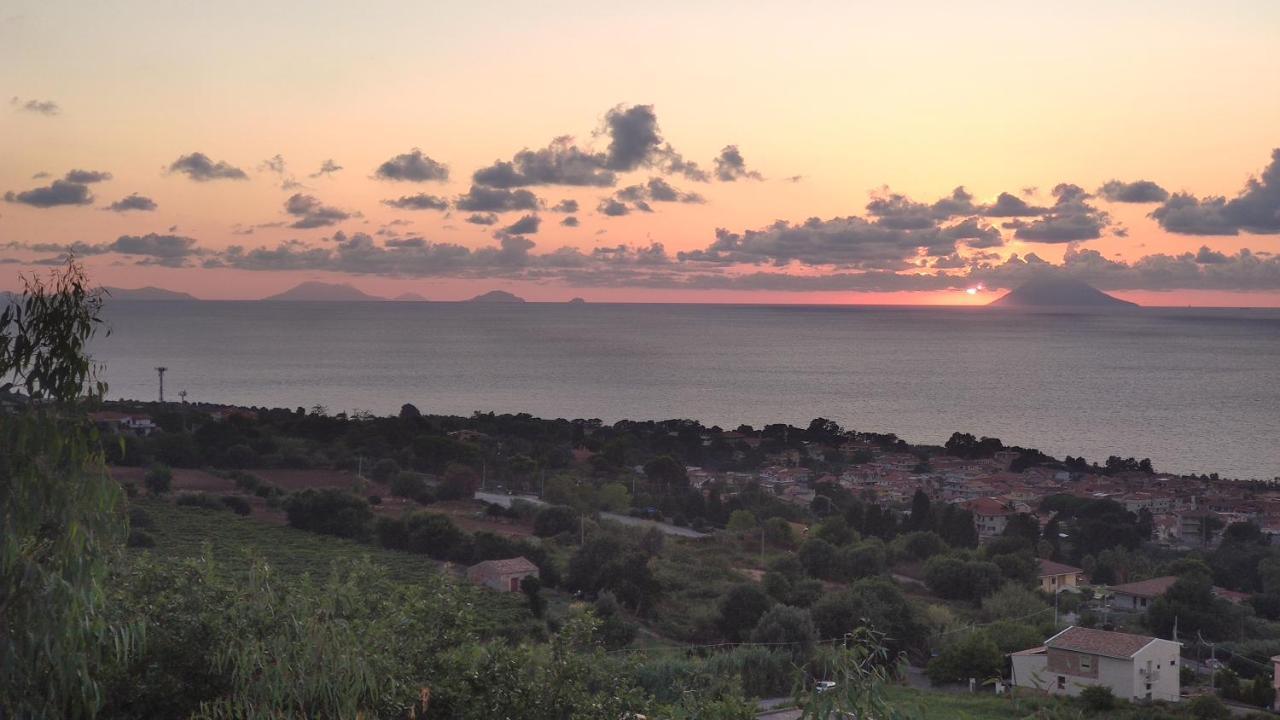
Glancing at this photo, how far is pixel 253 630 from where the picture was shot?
5.61 metres

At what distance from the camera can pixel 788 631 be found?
1614cm

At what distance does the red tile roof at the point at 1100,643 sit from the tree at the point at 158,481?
64.5ft

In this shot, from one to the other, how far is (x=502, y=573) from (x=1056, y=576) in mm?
12322

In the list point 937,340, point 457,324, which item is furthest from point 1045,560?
point 457,324

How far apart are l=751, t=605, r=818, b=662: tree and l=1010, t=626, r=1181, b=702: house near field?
9.91ft

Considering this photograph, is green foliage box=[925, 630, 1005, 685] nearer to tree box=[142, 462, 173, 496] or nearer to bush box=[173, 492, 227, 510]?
bush box=[173, 492, 227, 510]

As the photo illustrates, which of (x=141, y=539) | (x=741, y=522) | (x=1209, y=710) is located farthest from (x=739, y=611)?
(x=141, y=539)

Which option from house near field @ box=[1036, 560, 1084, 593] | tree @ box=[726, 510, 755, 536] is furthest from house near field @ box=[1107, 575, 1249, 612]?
tree @ box=[726, 510, 755, 536]

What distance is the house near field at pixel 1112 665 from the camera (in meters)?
14.6

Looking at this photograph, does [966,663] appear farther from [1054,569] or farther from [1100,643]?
[1054,569]

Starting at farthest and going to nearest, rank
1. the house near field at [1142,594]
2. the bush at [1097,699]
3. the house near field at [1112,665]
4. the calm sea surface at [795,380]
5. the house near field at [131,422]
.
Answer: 1. the calm sea surface at [795,380]
2. the house near field at [131,422]
3. the house near field at [1142,594]
4. the house near field at [1112,665]
5. the bush at [1097,699]

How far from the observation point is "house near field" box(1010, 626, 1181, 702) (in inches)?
574

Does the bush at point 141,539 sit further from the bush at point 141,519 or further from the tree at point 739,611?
the tree at point 739,611

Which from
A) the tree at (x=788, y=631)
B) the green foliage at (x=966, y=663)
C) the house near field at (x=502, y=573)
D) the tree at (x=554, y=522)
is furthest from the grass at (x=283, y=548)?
the green foliage at (x=966, y=663)
